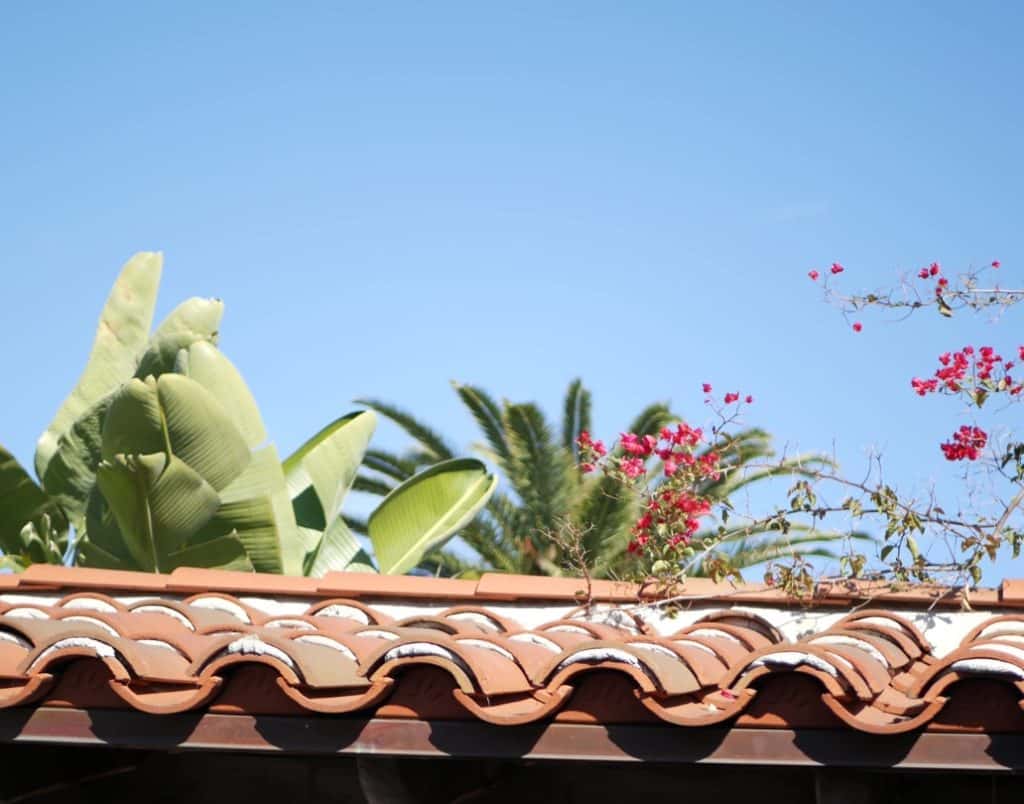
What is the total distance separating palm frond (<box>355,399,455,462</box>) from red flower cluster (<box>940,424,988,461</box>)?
953cm

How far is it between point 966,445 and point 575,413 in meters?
9.22

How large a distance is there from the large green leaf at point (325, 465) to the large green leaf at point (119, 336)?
5.43 feet

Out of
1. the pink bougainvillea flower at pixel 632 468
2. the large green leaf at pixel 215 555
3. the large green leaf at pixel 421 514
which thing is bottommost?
the large green leaf at pixel 215 555

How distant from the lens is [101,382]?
38.0ft

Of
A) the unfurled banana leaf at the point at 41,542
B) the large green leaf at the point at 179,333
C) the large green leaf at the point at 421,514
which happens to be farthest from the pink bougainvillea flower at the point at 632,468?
the unfurled banana leaf at the point at 41,542

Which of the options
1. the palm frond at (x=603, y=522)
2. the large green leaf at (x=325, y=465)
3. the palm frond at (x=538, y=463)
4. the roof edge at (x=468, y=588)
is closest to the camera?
the roof edge at (x=468, y=588)

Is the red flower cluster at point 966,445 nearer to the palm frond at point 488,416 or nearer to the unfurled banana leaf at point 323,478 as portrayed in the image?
the unfurled banana leaf at point 323,478

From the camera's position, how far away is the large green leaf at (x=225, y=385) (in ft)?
34.1

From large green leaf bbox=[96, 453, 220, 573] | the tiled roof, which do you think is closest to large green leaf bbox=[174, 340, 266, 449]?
large green leaf bbox=[96, 453, 220, 573]

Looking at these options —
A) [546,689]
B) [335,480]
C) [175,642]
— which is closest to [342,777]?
[175,642]

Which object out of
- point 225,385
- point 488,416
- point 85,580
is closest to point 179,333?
point 225,385

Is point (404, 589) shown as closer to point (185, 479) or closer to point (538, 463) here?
point (185, 479)

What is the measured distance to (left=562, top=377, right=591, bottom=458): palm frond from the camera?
14.5m

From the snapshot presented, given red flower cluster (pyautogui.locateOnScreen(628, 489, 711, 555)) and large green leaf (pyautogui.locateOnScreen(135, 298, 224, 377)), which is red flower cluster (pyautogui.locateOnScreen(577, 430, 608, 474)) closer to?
red flower cluster (pyautogui.locateOnScreen(628, 489, 711, 555))
